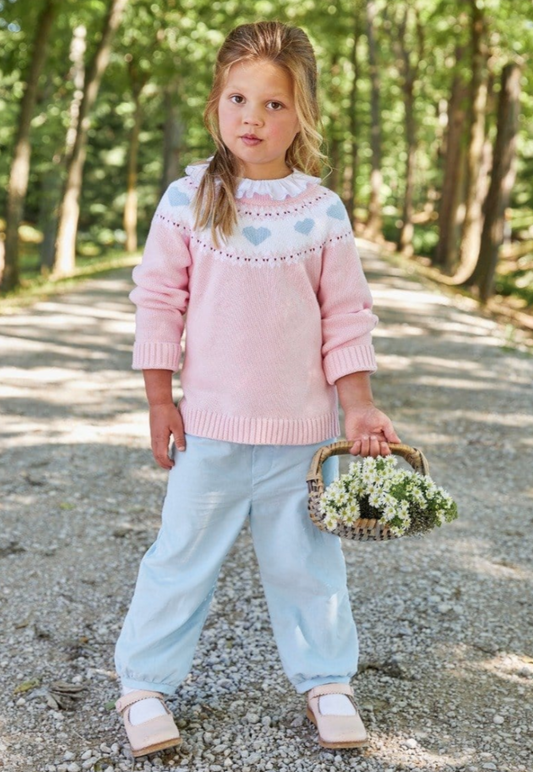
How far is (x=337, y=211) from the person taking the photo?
2.55 m

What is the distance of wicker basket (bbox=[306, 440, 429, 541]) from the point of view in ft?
7.66

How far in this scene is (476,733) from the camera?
107 inches

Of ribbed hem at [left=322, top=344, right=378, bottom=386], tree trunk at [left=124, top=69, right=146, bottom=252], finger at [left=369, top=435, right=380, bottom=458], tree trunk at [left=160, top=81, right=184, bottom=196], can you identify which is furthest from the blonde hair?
tree trunk at [left=160, top=81, right=184, bottom=196]

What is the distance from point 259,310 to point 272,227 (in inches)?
8.6

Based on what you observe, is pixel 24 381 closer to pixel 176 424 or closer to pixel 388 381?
pixel 388 381

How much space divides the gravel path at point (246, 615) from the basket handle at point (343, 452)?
780 mm

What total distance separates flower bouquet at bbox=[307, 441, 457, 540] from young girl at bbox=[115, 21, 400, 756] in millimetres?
101

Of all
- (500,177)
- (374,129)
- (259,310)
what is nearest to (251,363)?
(259,310)

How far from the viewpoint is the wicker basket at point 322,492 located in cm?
234

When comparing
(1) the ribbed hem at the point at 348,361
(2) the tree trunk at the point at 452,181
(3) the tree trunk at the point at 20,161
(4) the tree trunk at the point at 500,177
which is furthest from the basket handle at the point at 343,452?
(2) the tree trunk at the point at 452,181

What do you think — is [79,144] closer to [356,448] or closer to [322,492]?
[356,448]

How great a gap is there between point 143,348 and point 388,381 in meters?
5.73

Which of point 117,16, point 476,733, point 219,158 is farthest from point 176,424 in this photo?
point 117,16

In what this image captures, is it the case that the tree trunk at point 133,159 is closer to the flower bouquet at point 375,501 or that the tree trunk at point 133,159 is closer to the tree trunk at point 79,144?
the tree trunk at point 79,144
